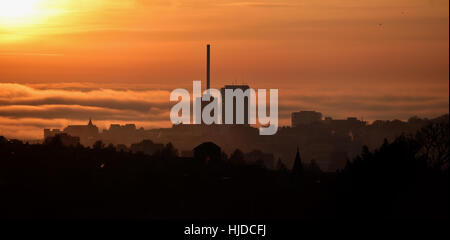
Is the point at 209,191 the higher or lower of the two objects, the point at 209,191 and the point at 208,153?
the lower

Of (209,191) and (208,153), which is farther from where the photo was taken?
(208,153)

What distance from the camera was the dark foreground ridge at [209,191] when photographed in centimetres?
9325

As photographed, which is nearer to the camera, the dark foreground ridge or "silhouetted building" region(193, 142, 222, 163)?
the dark foreground ridge

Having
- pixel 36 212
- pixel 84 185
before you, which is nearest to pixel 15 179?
pixel 84 185

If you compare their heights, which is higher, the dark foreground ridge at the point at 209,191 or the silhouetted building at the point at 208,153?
the silhouetted building at the point at 208,153

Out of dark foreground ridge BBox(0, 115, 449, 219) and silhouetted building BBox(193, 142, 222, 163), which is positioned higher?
silhouetted building BBox(193, 142, 222, 163)

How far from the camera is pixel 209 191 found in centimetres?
10412

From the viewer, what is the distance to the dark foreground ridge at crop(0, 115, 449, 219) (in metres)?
93.2
